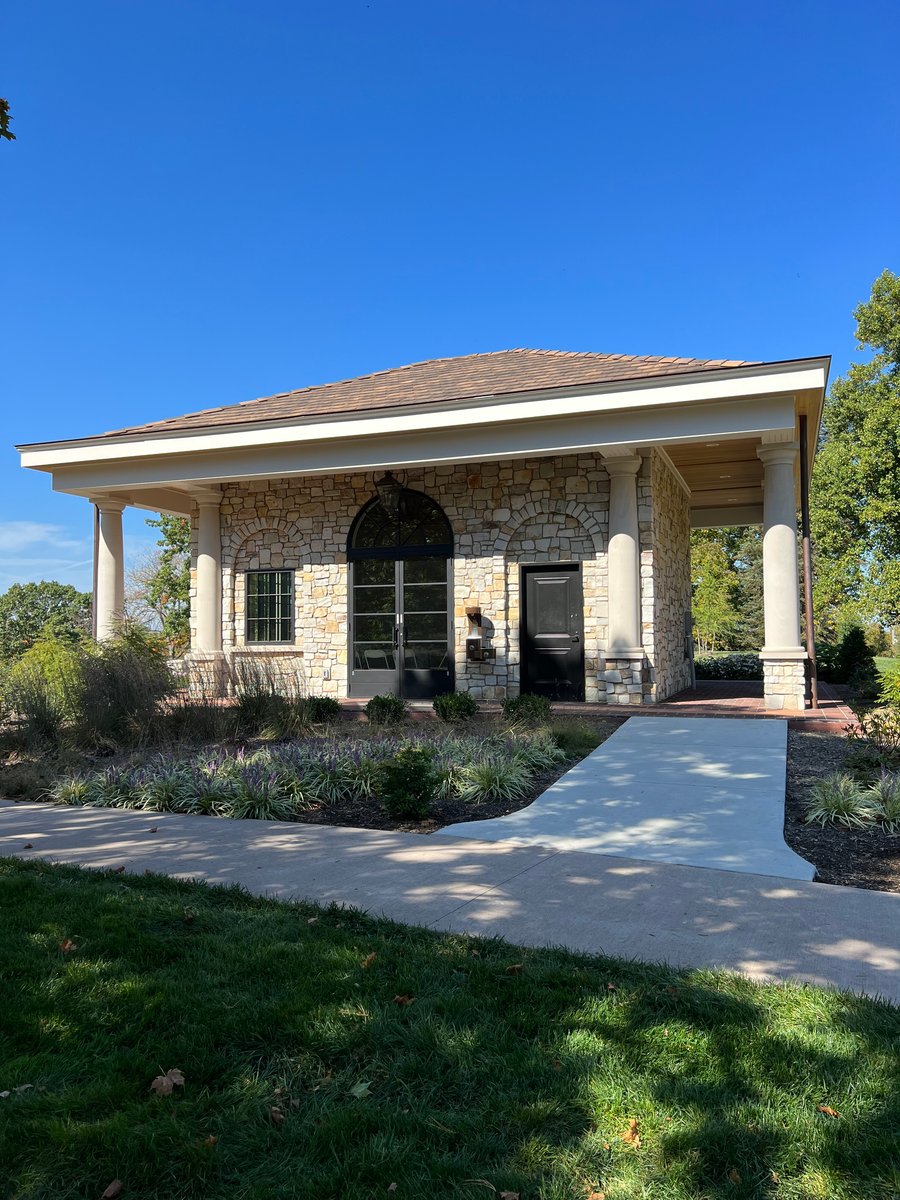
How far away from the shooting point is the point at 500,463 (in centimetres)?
1406

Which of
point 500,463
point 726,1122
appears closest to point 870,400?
point 500,463

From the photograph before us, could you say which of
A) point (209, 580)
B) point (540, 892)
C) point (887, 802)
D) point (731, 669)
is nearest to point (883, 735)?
point (887, 802)

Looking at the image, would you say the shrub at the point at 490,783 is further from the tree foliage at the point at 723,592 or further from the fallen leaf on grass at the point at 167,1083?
the tree foliage at the point at 723,592

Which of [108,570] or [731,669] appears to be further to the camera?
[731,669]

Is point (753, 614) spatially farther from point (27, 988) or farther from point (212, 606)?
point (27, 988)

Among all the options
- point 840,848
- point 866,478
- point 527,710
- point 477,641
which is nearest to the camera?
point 840,848

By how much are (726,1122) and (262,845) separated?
4.01 meters

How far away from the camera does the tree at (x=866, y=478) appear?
26969 mm

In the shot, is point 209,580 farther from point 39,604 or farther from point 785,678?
point 39,604

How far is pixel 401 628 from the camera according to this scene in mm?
14859

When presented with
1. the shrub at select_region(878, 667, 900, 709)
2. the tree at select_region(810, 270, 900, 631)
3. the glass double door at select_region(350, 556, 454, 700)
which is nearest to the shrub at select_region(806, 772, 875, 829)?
the shrub at select_region(878, 667, 900, 709)

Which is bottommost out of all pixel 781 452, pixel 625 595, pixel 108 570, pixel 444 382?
pixel 625 595

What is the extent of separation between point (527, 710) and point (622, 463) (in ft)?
14.7

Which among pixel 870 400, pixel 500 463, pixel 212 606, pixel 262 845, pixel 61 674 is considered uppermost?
pixel 870 400
